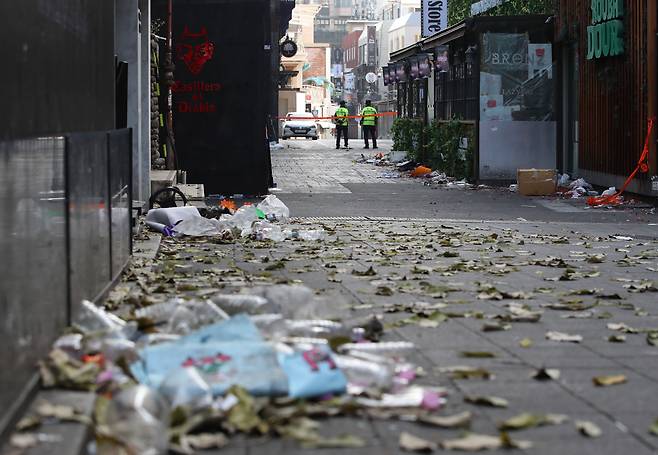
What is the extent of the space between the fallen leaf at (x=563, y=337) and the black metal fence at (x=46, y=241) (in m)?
2.58

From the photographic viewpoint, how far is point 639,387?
5.98 m

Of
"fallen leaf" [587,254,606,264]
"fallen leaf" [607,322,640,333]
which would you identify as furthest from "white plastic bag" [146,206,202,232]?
"fallen leaf" [607,322,640,333]

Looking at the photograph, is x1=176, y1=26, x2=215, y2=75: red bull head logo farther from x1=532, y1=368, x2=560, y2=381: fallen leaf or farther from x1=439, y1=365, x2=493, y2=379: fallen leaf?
x1=532, y1=368, x2=560, y2=381: fallen leaf

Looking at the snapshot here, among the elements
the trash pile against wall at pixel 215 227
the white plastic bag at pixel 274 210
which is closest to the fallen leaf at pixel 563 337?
the trash pile against wall at pixel 215 227

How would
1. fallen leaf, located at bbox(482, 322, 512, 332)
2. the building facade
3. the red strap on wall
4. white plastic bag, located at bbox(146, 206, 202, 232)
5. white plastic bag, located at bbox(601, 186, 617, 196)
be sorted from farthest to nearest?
white plastic bag, located at bbox(601, 186, 617, 196) → the building facade → the red strap on wall → white plastic bag, located at bbox(146, 206, 202, 232) → fallen leaf, located at bbox(482, 322, 512, 332)

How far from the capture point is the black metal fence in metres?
4.90

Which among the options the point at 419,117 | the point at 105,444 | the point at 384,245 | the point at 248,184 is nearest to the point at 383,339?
the point at 105,444

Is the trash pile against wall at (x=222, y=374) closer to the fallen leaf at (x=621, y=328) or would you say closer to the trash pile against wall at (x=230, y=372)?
the trash pile against wall at (x=230, y=372)

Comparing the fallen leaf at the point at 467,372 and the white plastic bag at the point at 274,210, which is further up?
the white plastic bag at the point at 274,210

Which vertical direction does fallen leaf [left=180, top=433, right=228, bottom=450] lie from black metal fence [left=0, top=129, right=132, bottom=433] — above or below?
below

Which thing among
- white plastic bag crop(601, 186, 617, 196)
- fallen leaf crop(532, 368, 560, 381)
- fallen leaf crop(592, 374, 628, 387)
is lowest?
fallen leaf crop(592, 374, 628, 387)

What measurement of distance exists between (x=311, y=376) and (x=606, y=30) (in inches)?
726

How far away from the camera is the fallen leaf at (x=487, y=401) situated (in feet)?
18.0

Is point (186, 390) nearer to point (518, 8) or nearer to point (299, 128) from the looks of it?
point (518, 8)
